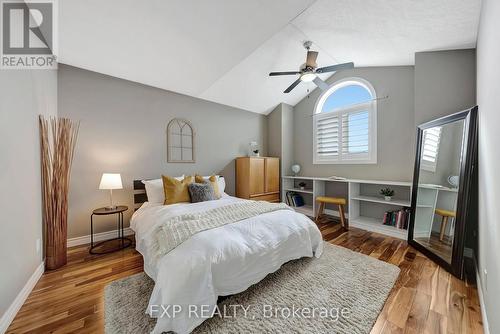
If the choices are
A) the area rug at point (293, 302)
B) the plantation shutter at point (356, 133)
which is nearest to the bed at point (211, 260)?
the area rug at point (293, 302)

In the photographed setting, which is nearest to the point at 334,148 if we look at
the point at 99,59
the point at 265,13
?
the point at 265,13

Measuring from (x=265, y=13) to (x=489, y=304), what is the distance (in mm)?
3122

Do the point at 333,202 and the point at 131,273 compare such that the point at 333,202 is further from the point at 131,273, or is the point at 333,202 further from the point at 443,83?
the point at 131,273

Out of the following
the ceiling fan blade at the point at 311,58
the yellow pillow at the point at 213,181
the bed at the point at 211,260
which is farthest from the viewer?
the yellow pillow at the point at 213,181

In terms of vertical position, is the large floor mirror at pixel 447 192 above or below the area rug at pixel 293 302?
above

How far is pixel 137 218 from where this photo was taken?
2.53 meters

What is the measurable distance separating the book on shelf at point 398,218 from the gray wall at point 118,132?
3.32 m

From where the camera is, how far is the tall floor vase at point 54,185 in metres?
2.12

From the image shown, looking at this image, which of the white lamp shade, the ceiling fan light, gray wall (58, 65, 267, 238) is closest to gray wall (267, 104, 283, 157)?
gray wall (58, 65, 267, 238)

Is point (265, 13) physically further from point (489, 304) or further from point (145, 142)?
point (489, 304)

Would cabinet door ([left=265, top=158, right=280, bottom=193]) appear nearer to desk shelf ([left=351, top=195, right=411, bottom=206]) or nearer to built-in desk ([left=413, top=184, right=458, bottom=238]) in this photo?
desk shelf ([left=351, top=195, right=411, bottom=206])

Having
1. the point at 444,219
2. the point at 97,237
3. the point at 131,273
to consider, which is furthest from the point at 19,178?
the point at 444,219

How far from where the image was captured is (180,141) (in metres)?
3.70

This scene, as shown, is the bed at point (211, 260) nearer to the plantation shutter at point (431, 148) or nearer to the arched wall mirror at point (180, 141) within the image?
the arched wall mirror at point (180, 141)
